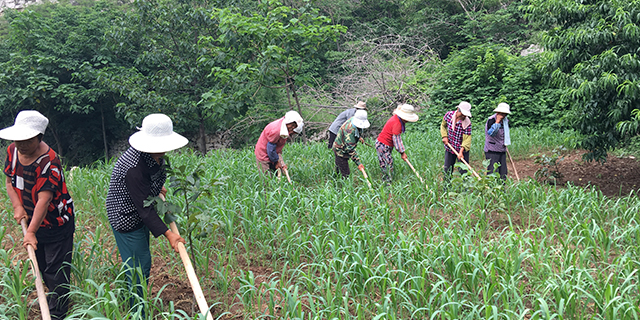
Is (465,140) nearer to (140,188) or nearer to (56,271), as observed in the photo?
(140,188)

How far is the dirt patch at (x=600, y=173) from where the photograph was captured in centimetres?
584

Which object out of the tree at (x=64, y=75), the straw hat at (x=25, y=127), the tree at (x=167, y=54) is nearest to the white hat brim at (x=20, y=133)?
the straw hat at (x=25, y=127)

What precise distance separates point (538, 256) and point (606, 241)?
75 centimetres

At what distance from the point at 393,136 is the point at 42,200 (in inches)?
153

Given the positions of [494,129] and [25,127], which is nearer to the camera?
[25,127]

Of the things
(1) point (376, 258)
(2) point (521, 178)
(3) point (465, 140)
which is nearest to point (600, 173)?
(2) point (521, 178)

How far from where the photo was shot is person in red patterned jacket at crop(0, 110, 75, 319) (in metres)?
2.43

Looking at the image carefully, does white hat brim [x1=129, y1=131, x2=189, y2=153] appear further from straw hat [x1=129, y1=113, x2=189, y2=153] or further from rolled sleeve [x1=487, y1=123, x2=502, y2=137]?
rolled sleeve [x1=487, y1=123, x2=502, y2=137]

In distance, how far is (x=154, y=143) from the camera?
2.42 metres

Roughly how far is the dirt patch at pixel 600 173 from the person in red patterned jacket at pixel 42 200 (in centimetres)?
598

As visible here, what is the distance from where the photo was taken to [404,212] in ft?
13.2

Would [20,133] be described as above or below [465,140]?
above

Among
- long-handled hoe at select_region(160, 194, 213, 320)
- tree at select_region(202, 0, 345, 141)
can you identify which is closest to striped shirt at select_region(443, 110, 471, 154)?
tree at select_region(202, 0, 345, 141)

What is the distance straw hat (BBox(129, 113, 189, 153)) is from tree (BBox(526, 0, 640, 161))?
444 centimetres
